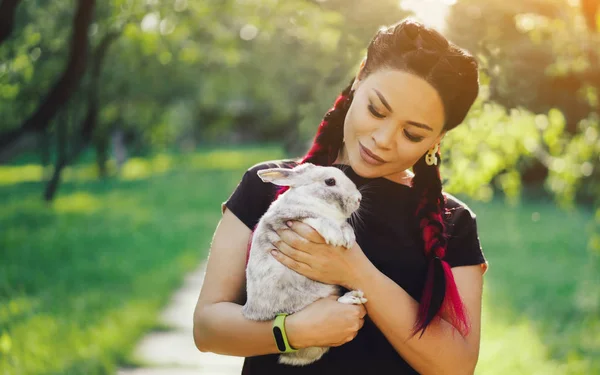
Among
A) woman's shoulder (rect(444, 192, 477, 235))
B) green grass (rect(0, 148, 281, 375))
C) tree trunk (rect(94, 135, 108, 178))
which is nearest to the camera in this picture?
woman's shoulder (rect(444, 192, 477, 235))

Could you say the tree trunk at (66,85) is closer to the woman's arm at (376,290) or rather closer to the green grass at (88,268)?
the green grass at (88,268)

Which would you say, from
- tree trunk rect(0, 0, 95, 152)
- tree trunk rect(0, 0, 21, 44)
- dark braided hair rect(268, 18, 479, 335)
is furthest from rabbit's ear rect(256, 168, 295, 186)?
tree trunk rect(0, 0, 95, 152)

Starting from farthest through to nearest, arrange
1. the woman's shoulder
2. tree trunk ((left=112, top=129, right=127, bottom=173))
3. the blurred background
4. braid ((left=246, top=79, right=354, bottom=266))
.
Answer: tree trunk ((left=112, top=129, right=127, bottom=173))
the blurred background
braid ((left=246, top=79, right=354, bottom=266))
the woman's shoulder

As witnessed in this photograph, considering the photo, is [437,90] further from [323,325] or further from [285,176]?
[323,325]

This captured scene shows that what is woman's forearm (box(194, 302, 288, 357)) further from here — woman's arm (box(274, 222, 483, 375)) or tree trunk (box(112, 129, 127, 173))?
tree trunk (box(112, 129, 127, 173))

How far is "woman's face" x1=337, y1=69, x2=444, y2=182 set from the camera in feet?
7.98

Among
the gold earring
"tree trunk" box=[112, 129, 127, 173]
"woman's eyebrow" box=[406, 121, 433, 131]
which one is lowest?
"tree trunk" box=[112, 129, 127, 173]

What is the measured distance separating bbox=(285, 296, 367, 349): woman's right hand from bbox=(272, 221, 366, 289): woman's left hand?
3.8 inches

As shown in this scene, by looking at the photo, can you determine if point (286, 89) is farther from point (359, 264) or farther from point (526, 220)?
point (359, 264)

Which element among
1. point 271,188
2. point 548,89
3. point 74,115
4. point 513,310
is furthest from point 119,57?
point 271,188

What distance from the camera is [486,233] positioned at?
50.0 feet

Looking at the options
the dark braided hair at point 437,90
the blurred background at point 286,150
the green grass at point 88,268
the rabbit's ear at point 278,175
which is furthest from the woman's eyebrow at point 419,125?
the green grass at point 88,268

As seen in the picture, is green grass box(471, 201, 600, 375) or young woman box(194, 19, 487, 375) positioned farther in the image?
green grass box(471, 201, 600, 375)

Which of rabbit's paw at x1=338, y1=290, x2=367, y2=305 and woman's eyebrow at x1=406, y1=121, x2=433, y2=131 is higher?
woman's eyebrow at x1=406, y1=121, x2=433, y2=131
